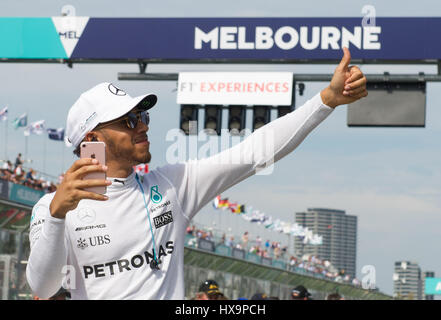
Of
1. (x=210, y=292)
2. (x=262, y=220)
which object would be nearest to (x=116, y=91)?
(x=210, y=292)

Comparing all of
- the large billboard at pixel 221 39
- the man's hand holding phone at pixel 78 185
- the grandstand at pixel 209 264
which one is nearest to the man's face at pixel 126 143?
the man's hand holding phone at pixel 78 185

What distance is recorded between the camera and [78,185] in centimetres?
310

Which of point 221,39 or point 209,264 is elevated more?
point 221,39

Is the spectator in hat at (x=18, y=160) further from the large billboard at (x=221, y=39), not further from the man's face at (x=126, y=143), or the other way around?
the man's face at (x=126, y=143)

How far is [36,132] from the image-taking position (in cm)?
3922

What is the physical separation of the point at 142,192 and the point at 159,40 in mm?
13346

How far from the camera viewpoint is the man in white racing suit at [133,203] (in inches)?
134

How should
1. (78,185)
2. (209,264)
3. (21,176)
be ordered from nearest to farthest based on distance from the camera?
(78,185), (21,176), (209,264)

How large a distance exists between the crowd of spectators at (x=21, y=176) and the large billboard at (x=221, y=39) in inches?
491

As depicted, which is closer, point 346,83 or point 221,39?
point 346,83

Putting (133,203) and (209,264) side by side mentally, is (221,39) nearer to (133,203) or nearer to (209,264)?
(133,203)

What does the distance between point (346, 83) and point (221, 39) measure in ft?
43.0
